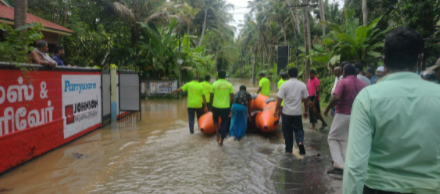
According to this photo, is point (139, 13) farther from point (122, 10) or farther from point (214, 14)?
point (214, 14)


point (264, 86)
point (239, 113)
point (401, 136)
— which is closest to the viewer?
point (401, 136)

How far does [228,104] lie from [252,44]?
5023 centimetres

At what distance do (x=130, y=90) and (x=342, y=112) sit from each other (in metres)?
8.48

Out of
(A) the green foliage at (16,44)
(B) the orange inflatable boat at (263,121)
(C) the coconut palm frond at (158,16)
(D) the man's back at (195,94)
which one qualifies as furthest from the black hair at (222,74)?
(C) the coconut palm frond at (158,16)

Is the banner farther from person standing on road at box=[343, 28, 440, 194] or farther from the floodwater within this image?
person standing on road at box=[343, 28, 440, 194]

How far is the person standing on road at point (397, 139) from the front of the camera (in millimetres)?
1874

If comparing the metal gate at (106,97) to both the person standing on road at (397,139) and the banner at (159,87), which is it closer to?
the person standing on road at (397,139)

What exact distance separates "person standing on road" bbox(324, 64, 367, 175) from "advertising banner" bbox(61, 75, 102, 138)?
241 inches

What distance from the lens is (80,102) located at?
9.03 metres

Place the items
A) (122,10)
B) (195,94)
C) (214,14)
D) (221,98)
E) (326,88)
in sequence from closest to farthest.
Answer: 1. (221,98)
2. (195,94)
3. (326,88)
4. (122,10)
5. (214,14)

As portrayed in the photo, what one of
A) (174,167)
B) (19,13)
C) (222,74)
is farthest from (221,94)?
(19,13)

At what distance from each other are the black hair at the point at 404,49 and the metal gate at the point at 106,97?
10044mm

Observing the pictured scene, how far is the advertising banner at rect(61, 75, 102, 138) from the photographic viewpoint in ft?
26.8

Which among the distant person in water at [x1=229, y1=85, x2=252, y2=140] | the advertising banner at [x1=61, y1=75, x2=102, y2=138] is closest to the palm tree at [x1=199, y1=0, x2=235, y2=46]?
the advertising banner at [x1=61, y1=75, x2=102, y2=138]
